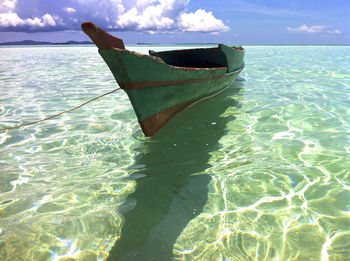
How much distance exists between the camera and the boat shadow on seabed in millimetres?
1806

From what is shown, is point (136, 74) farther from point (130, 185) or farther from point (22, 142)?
point (22, 142)

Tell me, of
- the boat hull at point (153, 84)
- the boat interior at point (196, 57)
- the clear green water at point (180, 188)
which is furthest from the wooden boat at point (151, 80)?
the boat interior at point (196, 57)

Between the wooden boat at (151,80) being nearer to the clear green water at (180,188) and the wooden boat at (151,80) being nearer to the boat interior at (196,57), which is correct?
the clear green water at (180,188)

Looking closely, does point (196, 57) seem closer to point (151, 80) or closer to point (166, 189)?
point (151, 80)

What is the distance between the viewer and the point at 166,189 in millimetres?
2482

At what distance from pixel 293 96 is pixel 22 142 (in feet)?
21.7

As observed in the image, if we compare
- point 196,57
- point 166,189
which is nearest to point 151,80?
point 166,189

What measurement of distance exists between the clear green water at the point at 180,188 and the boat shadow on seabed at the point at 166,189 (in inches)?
0.4

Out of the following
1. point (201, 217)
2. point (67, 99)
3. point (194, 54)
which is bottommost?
point (67, 99)

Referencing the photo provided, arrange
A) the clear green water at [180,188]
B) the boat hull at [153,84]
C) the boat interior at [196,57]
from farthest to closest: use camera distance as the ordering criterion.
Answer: the boat interior at [196,57]
the boat hull at [153,84]
the clear green water at [180,188]

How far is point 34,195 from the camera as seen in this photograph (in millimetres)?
2430

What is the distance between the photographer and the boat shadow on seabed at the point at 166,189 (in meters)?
1.81

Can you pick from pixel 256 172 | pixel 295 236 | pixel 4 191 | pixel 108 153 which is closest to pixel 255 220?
pixel 295 236

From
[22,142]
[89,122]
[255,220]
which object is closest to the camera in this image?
[255,220]
